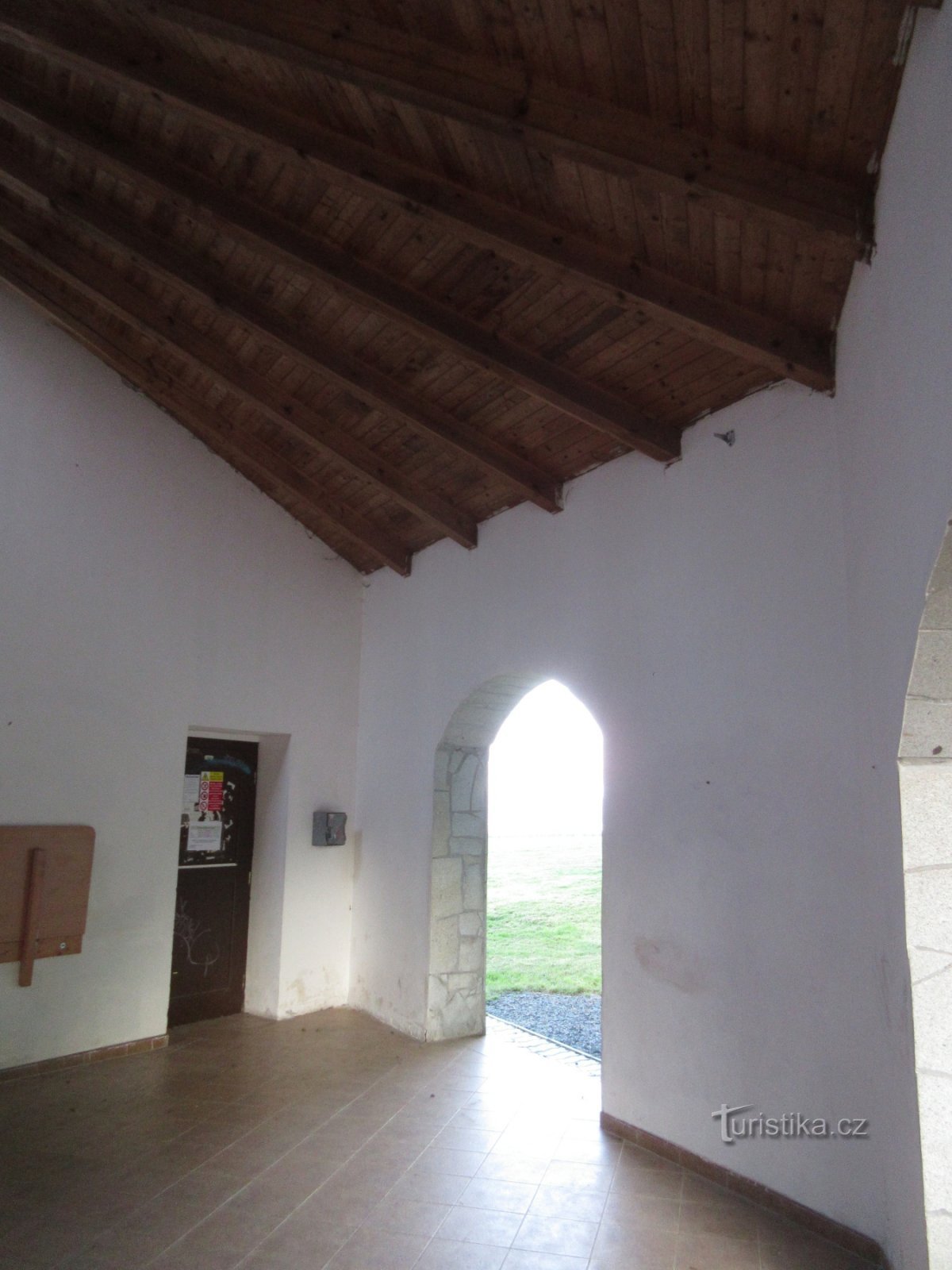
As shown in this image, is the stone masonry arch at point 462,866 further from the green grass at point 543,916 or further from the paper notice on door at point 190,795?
the paper notice on door at point 190,795

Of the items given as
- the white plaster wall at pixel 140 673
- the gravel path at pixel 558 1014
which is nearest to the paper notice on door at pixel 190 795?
the white plaster wall at pixel 140 673

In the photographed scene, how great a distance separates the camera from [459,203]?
2994 millimetres

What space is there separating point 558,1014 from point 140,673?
363cm

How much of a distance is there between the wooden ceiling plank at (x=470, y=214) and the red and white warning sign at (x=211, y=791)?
403 cm

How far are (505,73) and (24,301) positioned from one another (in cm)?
378

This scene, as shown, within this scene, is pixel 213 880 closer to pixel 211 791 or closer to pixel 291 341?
pixel 211 791

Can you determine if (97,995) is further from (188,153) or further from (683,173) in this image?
(683,173)

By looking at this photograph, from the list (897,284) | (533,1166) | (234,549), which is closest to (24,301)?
(234,549)

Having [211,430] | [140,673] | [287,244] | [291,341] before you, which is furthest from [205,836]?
[287,244]

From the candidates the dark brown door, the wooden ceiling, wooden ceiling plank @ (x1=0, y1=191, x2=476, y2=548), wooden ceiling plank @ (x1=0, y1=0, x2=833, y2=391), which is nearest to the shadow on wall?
the wooden ceiling

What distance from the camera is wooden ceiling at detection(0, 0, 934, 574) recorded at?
7.52 ft

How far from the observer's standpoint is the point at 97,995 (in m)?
4.75

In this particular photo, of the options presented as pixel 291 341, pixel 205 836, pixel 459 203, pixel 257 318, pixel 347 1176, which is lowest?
pixel 347 1176

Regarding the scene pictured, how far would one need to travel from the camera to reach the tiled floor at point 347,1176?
278 centimetres
